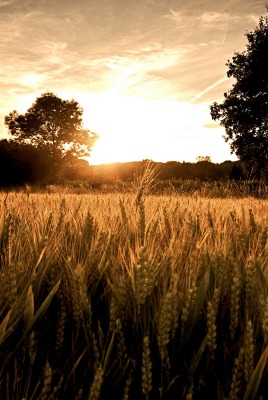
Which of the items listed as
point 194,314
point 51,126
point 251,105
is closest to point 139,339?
point 194,314

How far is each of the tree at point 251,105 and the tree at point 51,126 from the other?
21.7 meters

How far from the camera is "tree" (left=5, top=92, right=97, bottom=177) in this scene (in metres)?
40.9

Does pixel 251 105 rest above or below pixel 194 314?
above

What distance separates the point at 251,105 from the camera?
23406mm

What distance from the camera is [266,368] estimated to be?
2.76 ft

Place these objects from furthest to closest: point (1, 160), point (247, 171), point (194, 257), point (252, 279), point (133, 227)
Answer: point (1, 160)
point (247, 171)
point (133, 227)
point (194, 257)
point (252, 279)

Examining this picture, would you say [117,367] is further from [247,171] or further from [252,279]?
[247,171]

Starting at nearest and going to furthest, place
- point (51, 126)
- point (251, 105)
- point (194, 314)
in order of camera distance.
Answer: point (194, 314) < point (251, 105) < point (51, 126)

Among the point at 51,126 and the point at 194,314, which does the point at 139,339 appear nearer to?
the point at 194,314

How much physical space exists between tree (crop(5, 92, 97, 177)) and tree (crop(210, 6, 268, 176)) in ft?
71.2

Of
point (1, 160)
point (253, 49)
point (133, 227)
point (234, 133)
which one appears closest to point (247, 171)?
point (234, 133)

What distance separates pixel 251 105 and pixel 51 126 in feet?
83.9

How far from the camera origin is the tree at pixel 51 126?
134 feet

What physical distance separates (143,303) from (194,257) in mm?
297
